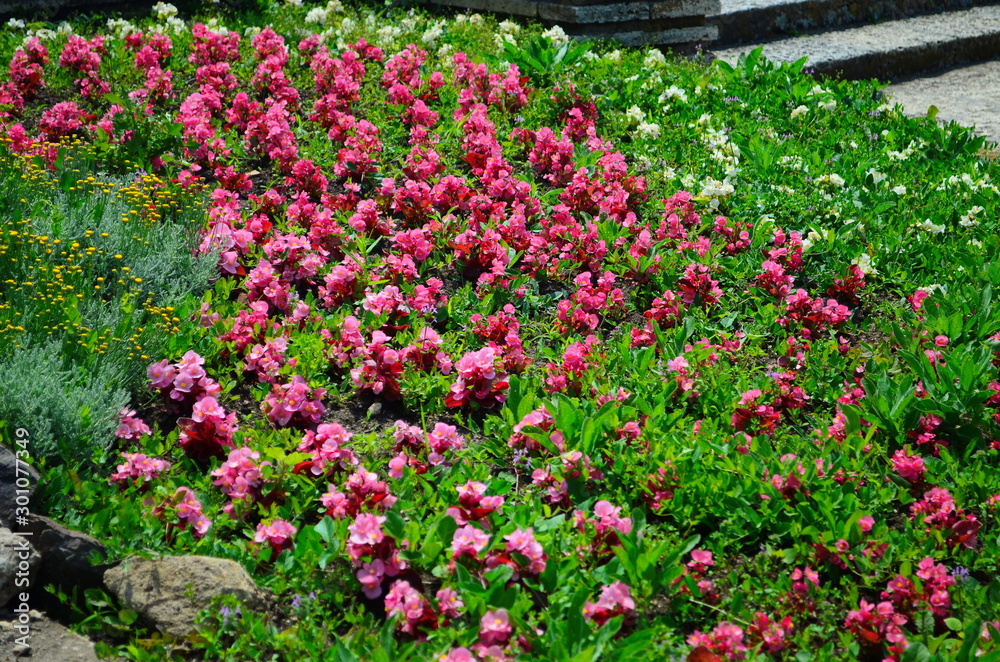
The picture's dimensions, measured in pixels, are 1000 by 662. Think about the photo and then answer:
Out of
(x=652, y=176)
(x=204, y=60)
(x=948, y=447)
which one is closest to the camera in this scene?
(x=948, y=447)

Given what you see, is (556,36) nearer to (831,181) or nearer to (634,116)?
(634,116)

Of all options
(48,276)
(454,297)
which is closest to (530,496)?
(454,297)

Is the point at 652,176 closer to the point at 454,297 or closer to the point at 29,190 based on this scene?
the point at 454,297

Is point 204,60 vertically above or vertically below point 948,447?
above

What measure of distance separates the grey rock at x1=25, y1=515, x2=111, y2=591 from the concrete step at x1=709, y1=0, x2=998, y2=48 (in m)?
8.11

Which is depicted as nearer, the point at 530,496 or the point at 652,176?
the point at 530,496

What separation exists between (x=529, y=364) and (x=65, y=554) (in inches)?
77.6

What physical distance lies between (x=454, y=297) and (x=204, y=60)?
3908 millimetres

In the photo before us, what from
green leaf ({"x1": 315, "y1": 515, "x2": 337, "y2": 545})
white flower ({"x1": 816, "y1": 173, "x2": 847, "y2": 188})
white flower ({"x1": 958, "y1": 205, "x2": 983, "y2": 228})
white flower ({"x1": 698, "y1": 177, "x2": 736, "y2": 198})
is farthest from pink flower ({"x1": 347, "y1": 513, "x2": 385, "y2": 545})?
white flower ({"x1": 958, "y1": 205, "x2": 983, "y2": 228})

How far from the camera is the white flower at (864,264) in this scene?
4.62 meters

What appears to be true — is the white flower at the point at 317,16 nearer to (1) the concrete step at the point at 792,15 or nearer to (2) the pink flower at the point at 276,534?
(1) the concrete step at the point at 792,15

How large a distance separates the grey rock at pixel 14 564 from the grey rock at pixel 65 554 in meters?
0.05

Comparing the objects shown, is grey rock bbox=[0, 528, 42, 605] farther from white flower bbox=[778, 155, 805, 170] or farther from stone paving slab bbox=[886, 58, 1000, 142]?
stone paving slab bbox=[886, 58, 1000, 142]

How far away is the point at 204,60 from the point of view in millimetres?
7121
